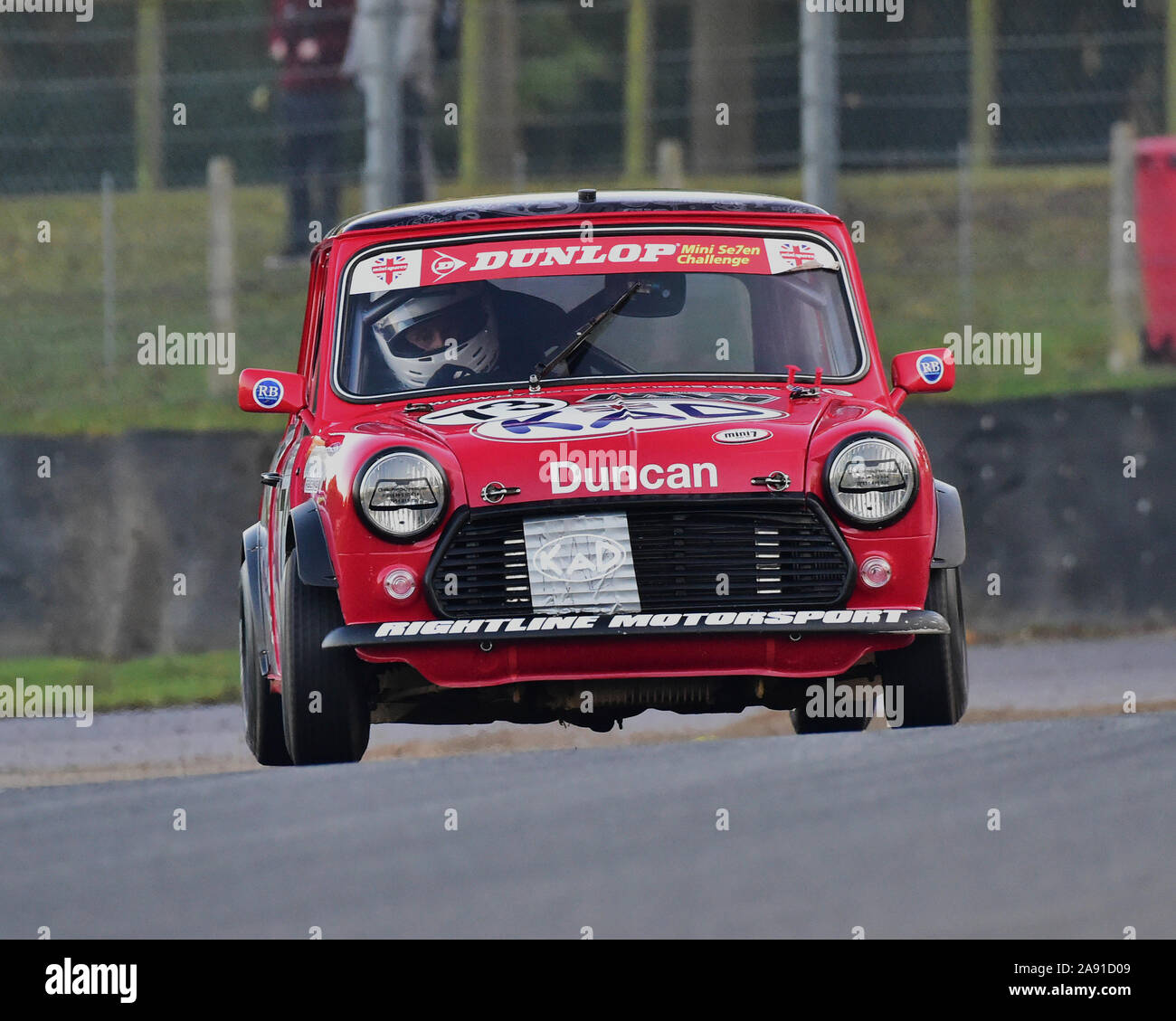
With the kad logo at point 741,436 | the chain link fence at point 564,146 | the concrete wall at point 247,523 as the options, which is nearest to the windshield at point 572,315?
the kad logo at point 741,436

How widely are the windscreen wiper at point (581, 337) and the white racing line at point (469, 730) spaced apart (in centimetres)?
350

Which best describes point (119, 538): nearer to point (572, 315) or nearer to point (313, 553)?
point (572, 315)

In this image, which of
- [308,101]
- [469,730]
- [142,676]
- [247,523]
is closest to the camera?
[469,730]

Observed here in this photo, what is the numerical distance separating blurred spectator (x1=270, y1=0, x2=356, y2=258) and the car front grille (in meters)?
7.19

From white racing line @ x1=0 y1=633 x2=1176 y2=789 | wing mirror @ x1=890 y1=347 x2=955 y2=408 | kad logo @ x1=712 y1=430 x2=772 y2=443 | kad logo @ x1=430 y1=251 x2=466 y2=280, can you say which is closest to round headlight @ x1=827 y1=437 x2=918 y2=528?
kad logo @ x1=712 y1=430 x2=772 y2=443

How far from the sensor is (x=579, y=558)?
21.7 feet

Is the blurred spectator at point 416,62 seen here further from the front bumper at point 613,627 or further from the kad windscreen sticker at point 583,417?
the front bumper at point 613,627

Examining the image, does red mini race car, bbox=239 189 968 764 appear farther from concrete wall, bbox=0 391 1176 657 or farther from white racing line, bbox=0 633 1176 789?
concrete wall, bbox=0 391 1176 657

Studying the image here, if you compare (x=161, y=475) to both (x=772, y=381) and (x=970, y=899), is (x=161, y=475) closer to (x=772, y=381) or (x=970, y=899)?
(x=772, y=381)

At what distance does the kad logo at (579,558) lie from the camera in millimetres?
6621

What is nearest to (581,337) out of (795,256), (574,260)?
(574,260)

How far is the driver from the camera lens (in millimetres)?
7516

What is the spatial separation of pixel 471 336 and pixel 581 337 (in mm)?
324

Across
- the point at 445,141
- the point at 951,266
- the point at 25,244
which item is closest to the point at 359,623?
the point at 951,266
